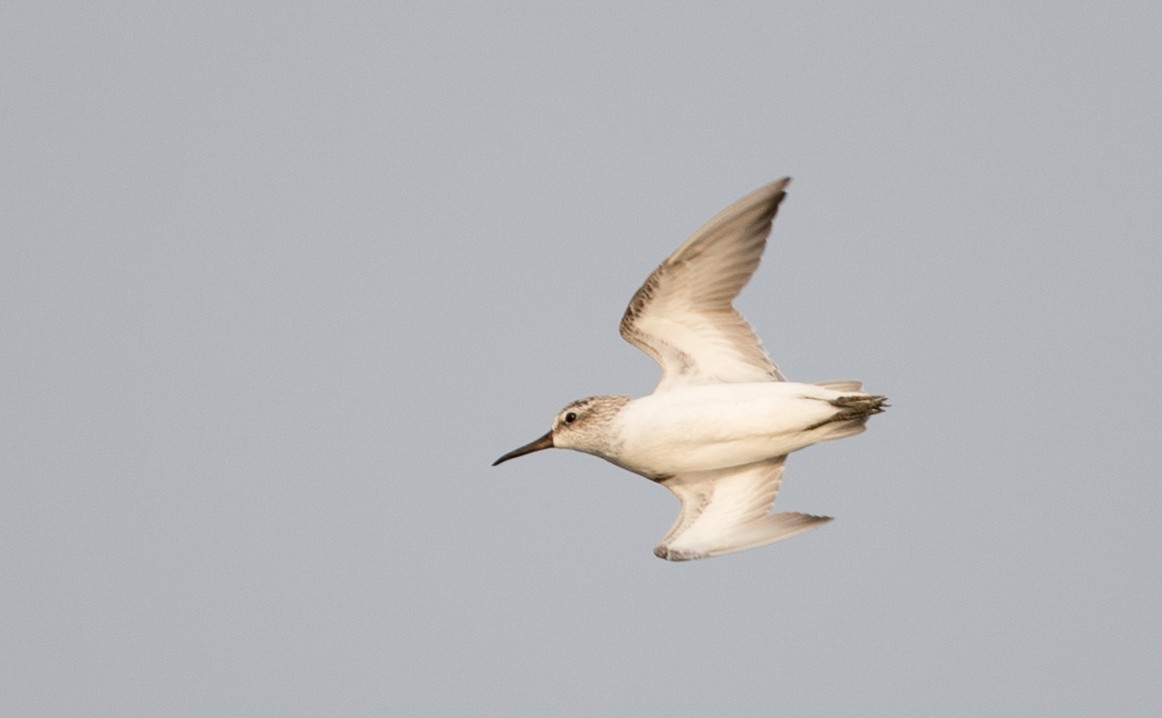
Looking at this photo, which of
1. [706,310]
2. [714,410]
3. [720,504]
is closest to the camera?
[714,410]

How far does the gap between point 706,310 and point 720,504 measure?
227 centimetres

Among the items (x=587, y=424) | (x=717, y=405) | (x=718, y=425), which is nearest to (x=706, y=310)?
(x=717, y=405)

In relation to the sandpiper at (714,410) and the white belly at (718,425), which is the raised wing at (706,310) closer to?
the sandpiper at (714,410)

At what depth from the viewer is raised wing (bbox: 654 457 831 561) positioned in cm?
1529

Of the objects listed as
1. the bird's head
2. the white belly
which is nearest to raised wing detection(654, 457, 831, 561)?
the white belly

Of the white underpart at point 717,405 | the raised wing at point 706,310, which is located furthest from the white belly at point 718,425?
the raised wing at point 706,310

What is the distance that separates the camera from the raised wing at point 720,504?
15.3 m

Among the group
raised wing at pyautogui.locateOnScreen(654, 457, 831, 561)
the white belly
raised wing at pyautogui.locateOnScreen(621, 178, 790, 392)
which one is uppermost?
raised wing at pyautogui.locateOnScreen(621, 178, 790, 392)

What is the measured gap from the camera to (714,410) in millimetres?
14391

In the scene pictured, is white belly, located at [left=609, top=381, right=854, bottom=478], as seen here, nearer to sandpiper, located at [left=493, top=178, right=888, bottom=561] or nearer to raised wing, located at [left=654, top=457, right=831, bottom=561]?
sandpiper, located at [left=493, top=178, right=888, bottom=561]

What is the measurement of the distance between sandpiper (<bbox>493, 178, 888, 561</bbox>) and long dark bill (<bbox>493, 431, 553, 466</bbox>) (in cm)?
2

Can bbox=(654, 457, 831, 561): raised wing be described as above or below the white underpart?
below

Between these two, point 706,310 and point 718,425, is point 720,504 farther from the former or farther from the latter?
point 706,310

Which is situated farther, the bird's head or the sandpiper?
the bird's head
